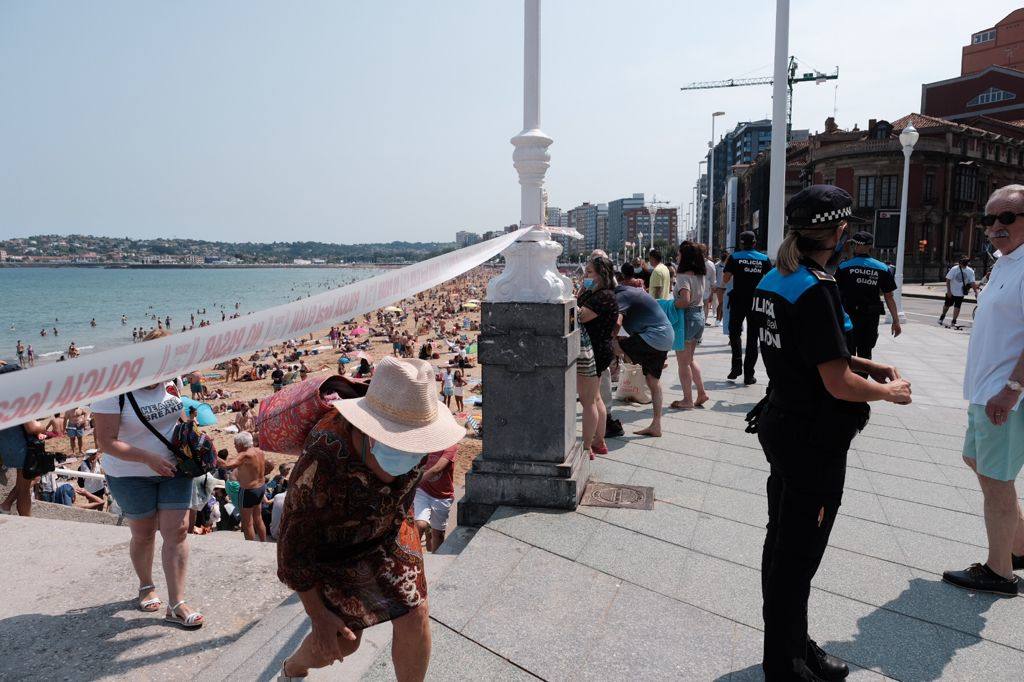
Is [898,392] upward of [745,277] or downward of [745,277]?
downward

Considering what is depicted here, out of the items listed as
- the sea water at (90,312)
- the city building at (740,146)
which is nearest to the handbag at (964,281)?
the sea water at (90,312)

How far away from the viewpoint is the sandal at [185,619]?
10.8 feet

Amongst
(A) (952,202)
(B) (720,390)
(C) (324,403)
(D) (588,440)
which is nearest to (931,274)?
(A) (952,202)

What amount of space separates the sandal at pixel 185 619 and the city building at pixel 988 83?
7191 cm

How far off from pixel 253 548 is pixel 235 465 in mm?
2466

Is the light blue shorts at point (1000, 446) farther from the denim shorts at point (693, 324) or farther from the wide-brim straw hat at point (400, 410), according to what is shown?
the denim shorts at point (693, 324)

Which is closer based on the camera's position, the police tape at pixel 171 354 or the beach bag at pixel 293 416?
the police tape at pixel 171 354

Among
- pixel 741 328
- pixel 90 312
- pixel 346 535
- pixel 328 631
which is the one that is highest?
pixel 741 328

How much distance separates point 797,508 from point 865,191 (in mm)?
54483

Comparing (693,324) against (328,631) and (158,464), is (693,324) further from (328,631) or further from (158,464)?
(328,631)

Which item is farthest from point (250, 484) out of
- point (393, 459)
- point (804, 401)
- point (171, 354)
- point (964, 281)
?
point (964, 281)

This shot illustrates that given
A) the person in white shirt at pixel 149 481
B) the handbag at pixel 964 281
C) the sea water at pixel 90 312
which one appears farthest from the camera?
the sea water at pixel 90 312

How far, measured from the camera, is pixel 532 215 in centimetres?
420

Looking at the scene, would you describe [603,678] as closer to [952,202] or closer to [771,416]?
[771,416]
